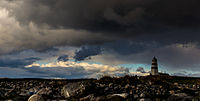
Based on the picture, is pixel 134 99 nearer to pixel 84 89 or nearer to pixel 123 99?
pixel 123 99

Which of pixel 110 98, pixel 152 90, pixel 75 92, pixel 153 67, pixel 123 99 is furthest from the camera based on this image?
pixel 153 67

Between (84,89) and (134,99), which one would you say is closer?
(134,99)

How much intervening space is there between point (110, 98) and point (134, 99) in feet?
6.84

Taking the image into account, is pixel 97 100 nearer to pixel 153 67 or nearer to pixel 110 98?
pixel 110 98

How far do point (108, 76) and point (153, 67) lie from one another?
125 ft

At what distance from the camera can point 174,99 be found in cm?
976

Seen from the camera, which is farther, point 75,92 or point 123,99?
point 75,92

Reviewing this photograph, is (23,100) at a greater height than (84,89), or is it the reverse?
(84,89)

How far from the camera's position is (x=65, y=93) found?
41.0 feet

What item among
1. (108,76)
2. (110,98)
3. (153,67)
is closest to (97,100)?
(110,98)

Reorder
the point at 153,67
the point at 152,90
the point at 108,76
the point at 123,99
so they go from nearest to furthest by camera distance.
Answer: the point at 123,99
the point at 152,90
the point at 108,76
the point at 153,67

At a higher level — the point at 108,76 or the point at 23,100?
the point at 108,76

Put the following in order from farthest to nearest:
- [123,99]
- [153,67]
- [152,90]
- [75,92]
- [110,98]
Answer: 1. [153,67]
2. [152,90]
3. [75,92]
4. [123,99]
5. [110,98]

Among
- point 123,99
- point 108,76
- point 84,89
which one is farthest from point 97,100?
point 108,76
